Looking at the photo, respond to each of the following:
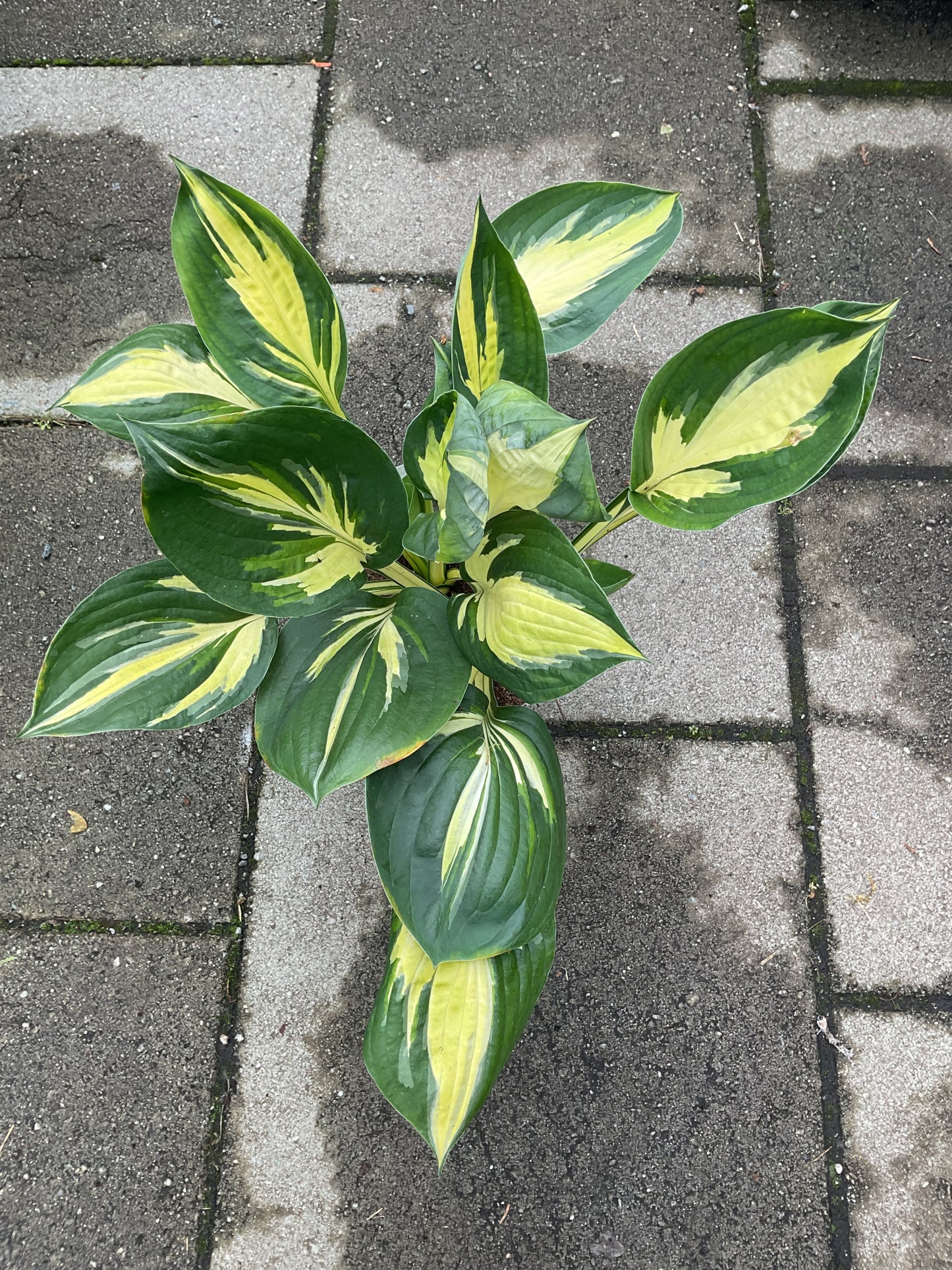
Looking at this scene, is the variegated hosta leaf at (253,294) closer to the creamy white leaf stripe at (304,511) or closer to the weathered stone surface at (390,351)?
the creamy white leaf stripe at (304,511)

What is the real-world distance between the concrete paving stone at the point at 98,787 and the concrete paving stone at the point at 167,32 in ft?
3.68

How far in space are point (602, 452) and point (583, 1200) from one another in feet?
4.31

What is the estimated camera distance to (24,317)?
1.88 m

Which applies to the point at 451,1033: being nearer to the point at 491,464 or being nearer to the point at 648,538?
the point at 491,464

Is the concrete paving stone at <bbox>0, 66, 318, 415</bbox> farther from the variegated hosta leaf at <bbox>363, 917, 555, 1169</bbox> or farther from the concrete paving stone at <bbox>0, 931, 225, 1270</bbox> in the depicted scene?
the variegated hosta leaf at <bbox>363, 917, 555, 1169</bbox>

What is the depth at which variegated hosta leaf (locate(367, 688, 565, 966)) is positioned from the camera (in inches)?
42.9

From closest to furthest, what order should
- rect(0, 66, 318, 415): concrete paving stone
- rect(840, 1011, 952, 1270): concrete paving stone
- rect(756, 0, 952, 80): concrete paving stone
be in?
rect(840, 1011, 952, 1270): concrete paving stone, rect(0, 66, 318, 415): concrete paving stone, rect(756, 0, 952, 80): concrete paving stone

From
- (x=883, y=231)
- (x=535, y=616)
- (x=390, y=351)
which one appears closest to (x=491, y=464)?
(x=535, y=616)

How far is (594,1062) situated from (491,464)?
106 centimetres

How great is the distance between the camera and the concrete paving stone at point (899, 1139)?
1.43m

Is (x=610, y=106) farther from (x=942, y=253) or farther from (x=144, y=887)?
(x=144, y=887)

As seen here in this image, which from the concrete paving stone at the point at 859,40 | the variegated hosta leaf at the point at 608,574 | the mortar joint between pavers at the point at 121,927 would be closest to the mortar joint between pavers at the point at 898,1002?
the variegated hosta leaf at the point at 608,574

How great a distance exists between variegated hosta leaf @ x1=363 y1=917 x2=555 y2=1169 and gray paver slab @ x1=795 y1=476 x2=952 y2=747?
0.81 meters

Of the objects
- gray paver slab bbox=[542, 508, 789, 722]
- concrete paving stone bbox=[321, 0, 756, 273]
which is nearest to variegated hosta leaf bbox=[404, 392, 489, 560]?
gray paver slab bbox=[542, 508, 789, 722]
